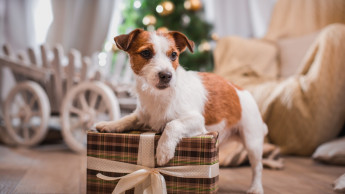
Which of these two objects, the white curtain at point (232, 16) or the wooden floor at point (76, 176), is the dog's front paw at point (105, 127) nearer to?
the wooden floor at point (76, 176)

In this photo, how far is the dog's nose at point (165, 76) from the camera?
1017mm

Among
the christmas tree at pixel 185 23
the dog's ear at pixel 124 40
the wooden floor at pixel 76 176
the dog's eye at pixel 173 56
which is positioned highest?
the christmas tree at pixel 185 23

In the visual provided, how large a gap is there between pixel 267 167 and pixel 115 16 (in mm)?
3012

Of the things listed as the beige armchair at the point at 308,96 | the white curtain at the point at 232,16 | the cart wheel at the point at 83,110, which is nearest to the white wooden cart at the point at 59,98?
the cart wheel at the point at 83,110

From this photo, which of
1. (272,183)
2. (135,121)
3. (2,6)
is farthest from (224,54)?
(2,6)

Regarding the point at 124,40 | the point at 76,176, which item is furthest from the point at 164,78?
the point at 76,176

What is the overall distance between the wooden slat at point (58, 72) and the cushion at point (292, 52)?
2.20 meters

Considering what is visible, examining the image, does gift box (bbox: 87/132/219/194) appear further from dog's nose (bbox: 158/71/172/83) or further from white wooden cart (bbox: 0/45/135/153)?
white wooden cart (bbox: 0/45/135/153)

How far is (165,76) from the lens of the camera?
1.02 metres

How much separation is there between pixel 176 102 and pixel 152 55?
0.64ft

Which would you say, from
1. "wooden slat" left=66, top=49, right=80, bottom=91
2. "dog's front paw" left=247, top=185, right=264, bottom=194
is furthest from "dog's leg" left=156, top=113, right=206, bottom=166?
"wooden slat" left=66, top=49, right=80, bottom=91

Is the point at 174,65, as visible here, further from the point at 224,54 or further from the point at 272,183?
the point at 224,54

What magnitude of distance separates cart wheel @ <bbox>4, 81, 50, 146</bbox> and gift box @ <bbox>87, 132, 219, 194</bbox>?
57.7 inches

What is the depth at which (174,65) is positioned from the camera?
1.12m
